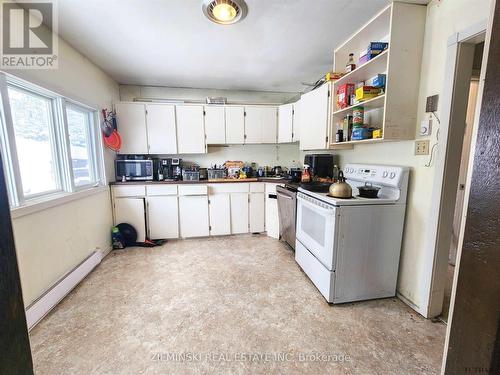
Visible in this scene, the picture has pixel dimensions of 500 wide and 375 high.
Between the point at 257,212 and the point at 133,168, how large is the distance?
6.32 feet

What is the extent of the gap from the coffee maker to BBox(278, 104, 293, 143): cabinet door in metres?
1.65

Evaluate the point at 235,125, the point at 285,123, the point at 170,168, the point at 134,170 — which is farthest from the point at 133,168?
the point at 285,123

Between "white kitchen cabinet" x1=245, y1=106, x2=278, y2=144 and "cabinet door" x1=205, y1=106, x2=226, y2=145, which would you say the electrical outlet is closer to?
"white kitchen cabinet" x1=245, y1=106, x2=278, y2=144

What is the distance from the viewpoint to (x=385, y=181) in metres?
1.87

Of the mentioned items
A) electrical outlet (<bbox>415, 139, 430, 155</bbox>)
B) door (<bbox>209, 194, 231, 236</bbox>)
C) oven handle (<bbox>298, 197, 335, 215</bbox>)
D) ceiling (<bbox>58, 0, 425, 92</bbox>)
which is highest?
ceiling (<bbox>58, 0, 425, 92</bbox>)

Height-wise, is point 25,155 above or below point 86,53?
below

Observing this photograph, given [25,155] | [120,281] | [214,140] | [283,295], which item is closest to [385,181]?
[283,295]

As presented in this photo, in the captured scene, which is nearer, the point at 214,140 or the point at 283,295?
the point at 283,295

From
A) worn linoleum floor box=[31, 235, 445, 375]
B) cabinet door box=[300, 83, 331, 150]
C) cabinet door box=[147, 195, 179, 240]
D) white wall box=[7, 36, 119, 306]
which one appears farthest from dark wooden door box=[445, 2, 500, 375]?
cabinet door box=[147, 195, 179, 240]

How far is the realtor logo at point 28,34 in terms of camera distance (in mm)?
1522

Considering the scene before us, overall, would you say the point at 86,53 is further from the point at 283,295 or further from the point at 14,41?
the point at 283,295

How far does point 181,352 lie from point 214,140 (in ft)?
8.83

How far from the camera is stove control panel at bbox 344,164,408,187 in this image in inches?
69.4

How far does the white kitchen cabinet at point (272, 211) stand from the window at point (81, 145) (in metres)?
2.30
